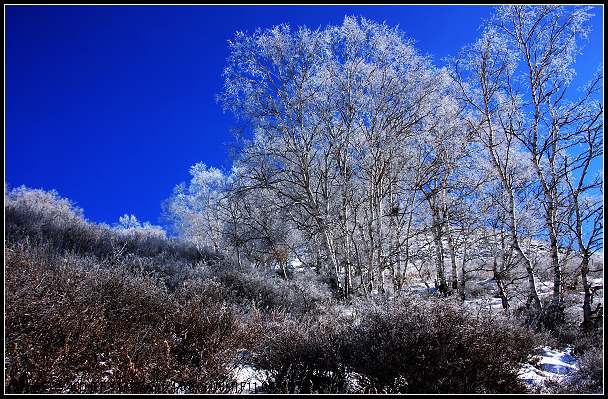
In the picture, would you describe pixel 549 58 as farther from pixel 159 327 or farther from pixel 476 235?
pixel 159 327

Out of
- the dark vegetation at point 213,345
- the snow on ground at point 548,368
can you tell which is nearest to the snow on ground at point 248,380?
the dark vegetation at point 213,345

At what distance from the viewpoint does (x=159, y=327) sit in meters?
4.41

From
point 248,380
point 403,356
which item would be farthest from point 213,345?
point 403,356

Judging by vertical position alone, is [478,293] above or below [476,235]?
below

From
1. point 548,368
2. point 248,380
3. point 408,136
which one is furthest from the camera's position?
point 408,136

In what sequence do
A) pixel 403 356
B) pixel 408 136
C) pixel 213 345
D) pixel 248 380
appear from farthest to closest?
pixel 408 136
pixel 213 345
pixel 403 356
pixel 248 380

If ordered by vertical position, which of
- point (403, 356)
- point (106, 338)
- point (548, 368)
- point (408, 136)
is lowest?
point (548, 368)

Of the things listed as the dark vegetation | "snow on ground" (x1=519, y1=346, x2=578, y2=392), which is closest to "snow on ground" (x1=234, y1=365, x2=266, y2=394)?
the dark vegetation

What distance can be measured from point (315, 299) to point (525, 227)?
19.4 ft

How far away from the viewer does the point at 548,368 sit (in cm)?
550

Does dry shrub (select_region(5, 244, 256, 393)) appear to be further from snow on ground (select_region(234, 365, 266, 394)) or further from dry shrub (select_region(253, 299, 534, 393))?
dry shrub (select_region(253, 299, 534, 393))

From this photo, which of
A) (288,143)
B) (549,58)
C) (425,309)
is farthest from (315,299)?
(549,58)

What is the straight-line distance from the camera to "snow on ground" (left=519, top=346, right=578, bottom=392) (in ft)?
15.1

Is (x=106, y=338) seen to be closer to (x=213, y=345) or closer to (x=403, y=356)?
(x=213, y=345)
